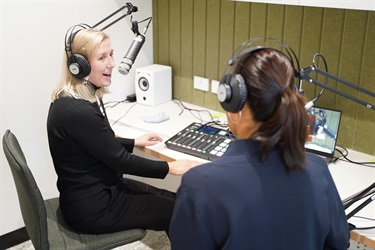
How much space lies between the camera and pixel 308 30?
199 centimetres

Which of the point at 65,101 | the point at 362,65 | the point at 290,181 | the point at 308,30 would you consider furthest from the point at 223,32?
the point at 290,181

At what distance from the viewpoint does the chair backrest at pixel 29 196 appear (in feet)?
4.80

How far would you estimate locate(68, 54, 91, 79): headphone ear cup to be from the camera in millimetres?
1620

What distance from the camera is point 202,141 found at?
6.36 ft

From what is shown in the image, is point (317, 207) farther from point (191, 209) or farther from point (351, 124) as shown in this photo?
point (351, 124)

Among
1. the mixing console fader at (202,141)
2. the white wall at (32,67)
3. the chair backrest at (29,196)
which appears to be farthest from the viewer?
the white wall at (32,67)

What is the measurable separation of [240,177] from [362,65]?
1192mm

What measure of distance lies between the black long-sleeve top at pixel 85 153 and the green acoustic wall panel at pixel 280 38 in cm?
90

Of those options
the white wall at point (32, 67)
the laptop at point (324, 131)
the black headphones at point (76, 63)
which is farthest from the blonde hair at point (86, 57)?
the laptop at point (324, 131)

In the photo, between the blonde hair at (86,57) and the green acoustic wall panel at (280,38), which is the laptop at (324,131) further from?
the blonde hair at (86,57)

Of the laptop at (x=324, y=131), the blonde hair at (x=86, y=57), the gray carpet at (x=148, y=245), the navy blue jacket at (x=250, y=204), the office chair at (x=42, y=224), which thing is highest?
the blonde hair at (x=86, y=57)

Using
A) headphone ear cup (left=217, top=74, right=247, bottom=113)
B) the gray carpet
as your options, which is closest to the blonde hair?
headphone ear cup (left=217, top=74, right=247, bottom=113)

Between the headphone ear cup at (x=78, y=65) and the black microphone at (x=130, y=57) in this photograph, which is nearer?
the headphone ear cup at (x=78, y=65)

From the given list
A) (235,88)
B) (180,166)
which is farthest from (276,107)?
(180,166)
